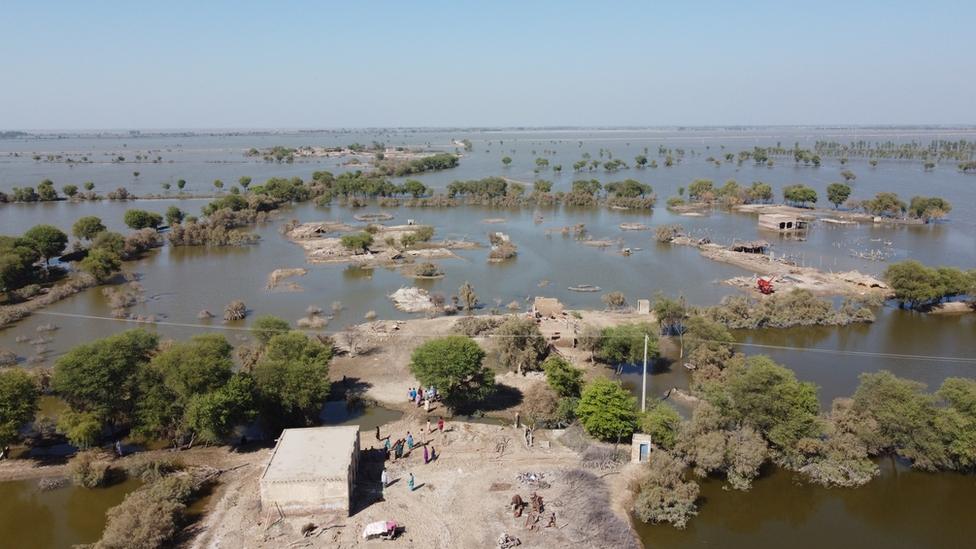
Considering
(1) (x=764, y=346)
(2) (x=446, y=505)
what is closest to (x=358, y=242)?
(1) (x=764, y=346)

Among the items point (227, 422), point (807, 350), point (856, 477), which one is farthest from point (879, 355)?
point (227, 422)

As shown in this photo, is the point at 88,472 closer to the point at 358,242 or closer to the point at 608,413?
the point at 608,413

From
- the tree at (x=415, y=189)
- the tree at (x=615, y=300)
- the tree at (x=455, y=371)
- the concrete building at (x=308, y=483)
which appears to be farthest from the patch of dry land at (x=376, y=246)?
the concrete building at (x=308, y=483)

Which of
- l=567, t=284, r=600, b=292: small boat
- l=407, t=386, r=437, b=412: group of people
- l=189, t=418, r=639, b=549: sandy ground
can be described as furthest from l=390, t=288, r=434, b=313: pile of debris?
l=189, t=418, r=639, b=549: sandy ground

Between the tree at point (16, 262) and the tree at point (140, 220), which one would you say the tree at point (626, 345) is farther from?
the tree at point (140, 220)

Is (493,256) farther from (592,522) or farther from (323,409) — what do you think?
(592,522)

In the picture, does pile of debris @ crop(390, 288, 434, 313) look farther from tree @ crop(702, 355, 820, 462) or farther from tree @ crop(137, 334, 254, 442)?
tree @ crop(702, 355, 820, 462)
